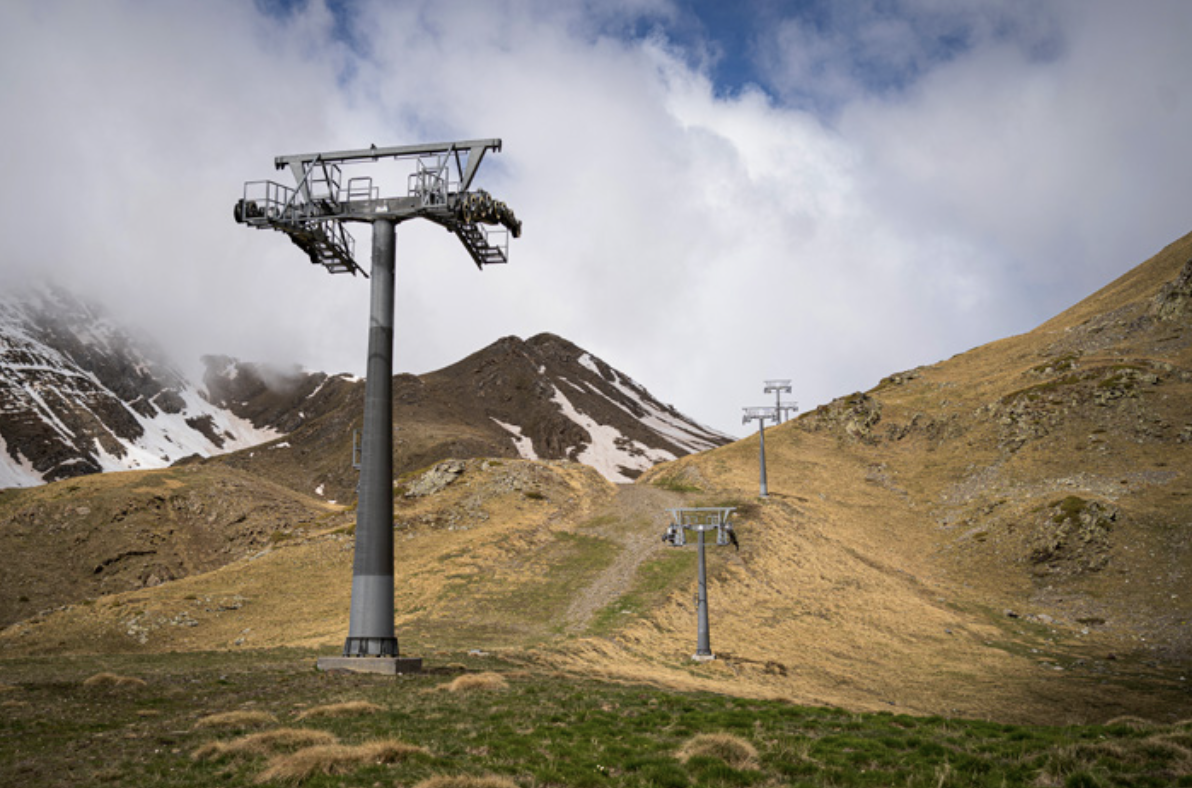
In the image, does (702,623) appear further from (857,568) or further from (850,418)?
(850,418)

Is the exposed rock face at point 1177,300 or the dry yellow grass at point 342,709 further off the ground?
the exposed rock face at point 1177,300

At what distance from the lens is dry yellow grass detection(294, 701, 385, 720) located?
20531 mm

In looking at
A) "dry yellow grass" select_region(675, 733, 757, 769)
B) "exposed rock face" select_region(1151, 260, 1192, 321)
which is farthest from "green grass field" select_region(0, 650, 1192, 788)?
"exposed rock face" select_region(1151, 260, 1192, 321)

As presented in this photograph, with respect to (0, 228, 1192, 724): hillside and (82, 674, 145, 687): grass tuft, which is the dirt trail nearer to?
(0, 228, 1192, 724): hillside

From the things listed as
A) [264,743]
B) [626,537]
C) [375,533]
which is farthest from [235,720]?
[626,537]

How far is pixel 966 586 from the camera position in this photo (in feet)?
249

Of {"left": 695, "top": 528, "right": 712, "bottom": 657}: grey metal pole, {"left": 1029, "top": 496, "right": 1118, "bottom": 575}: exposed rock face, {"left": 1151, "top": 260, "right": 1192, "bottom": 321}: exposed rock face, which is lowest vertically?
{"left": 695, "top": 528, "right": 712, "bottom": 657}: grey metal pole

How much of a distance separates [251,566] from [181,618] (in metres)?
13.3

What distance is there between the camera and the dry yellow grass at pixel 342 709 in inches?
808

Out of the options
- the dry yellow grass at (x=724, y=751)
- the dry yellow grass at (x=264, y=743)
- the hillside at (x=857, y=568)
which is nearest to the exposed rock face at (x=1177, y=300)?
the hillside at (x=857, y=568)

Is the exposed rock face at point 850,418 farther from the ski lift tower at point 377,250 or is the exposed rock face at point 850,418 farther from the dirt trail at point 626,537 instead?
the ski lift tower at point 377,250

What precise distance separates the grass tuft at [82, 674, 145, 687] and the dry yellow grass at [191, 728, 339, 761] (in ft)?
37.2

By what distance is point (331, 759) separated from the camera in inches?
582

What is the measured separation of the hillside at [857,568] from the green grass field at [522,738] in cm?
1126
